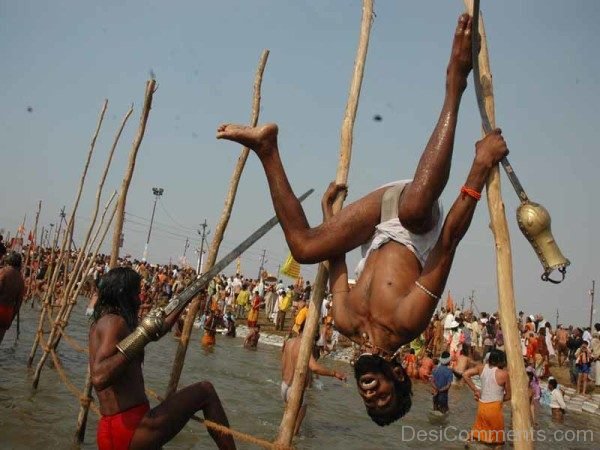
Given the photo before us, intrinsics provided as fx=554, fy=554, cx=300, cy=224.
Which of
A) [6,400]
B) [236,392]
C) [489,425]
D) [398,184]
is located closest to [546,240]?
[398,184]

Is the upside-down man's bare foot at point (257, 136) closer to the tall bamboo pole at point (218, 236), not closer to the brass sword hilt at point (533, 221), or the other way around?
the brass sword hilt at point (533, 221)

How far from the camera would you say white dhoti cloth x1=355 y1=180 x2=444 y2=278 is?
3.51 m

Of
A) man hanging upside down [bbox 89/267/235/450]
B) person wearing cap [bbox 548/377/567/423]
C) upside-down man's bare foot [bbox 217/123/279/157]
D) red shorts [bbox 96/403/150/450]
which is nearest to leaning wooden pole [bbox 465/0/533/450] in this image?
upside-down man's bare foot [bbox 217/123/279/157]

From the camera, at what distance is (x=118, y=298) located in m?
4.09

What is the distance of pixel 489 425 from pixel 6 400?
774 cm

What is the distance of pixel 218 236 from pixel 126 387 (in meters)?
2.08

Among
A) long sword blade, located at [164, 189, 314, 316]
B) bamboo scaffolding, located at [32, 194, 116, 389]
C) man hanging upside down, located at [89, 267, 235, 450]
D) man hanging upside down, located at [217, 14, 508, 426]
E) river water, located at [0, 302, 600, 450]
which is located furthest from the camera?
bamboo scaffolding, located at [32, 194, 116, 389]

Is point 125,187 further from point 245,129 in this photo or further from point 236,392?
point 236,392

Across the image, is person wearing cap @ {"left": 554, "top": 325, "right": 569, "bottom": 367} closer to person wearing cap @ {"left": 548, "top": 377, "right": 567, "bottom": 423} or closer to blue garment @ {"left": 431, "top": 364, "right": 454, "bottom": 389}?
Answer: person wearing cap @ {"left": 548, "top": 377, "right": 567, "bottom": 423}

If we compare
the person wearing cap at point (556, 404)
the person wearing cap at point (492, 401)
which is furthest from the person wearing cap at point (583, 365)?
the person wearing cap at point (492, 401)

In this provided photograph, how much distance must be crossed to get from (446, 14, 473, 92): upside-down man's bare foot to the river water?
631 centimetres

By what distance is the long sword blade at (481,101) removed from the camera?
289 cm

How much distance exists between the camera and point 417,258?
351 centimetres

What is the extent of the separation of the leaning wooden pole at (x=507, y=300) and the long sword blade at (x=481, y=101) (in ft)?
0.15
